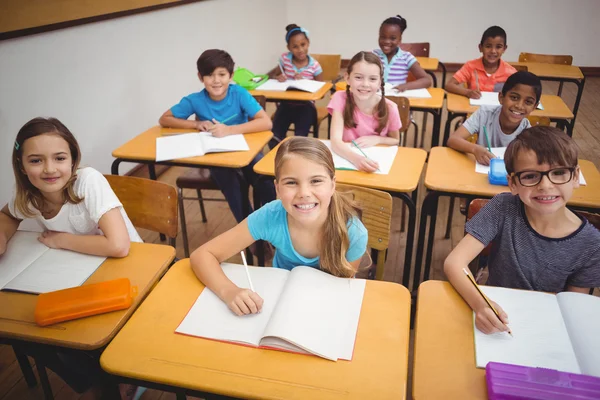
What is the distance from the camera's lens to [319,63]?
397 centimetres

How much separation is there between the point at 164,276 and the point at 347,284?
0.52 m

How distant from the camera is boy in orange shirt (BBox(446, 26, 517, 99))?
3.28 meters

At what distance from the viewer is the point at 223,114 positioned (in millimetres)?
2623

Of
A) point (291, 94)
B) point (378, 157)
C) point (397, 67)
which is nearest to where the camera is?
point (378, 157)

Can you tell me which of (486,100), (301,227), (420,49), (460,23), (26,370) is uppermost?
(460,23)

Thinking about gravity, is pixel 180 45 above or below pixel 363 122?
above

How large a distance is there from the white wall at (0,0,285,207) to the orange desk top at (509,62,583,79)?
2906mm

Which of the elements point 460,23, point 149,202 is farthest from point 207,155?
point 460,23

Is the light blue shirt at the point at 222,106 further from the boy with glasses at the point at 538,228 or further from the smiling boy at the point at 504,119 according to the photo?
the boy with glasses at the point at 538,228

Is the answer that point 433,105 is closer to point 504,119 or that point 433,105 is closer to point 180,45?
point 504,119

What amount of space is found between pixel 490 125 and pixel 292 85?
1.46 metres

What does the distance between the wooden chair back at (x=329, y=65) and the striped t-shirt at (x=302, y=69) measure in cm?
26

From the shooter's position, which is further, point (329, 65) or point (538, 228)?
point (329, 65)

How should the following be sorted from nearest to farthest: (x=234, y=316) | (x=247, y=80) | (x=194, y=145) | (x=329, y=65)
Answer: (x=234, y=316), (x=194, y=145), (x=247, y=80), (x=329, y=65)
